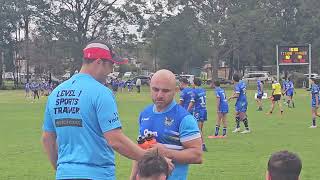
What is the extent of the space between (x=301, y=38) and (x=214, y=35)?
13.3 m

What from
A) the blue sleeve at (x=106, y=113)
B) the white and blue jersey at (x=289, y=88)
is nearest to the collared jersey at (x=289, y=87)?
the white and blue jersey at (x=289, y=88)

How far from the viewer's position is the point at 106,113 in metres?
4.48

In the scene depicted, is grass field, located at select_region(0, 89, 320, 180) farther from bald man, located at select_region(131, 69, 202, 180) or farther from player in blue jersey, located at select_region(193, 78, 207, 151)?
bald man, located at select_region(131, 69, 202, 180)

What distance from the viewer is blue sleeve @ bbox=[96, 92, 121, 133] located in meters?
4.48

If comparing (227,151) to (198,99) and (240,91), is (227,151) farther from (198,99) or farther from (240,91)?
(240,91)

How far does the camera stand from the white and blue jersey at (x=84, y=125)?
4527 mm

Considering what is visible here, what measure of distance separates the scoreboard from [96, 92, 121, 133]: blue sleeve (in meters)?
44.9

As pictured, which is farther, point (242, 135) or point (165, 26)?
point (165, 26)

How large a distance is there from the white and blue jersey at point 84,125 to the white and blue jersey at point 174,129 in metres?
0.43

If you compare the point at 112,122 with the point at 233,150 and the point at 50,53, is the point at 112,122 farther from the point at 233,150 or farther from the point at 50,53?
the point at 50,53

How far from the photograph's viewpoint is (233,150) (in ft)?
49.8

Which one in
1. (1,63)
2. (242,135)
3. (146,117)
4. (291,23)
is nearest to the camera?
(146,117)

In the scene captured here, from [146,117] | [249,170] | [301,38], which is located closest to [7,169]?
[249,170]

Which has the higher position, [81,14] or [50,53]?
[81,14]
